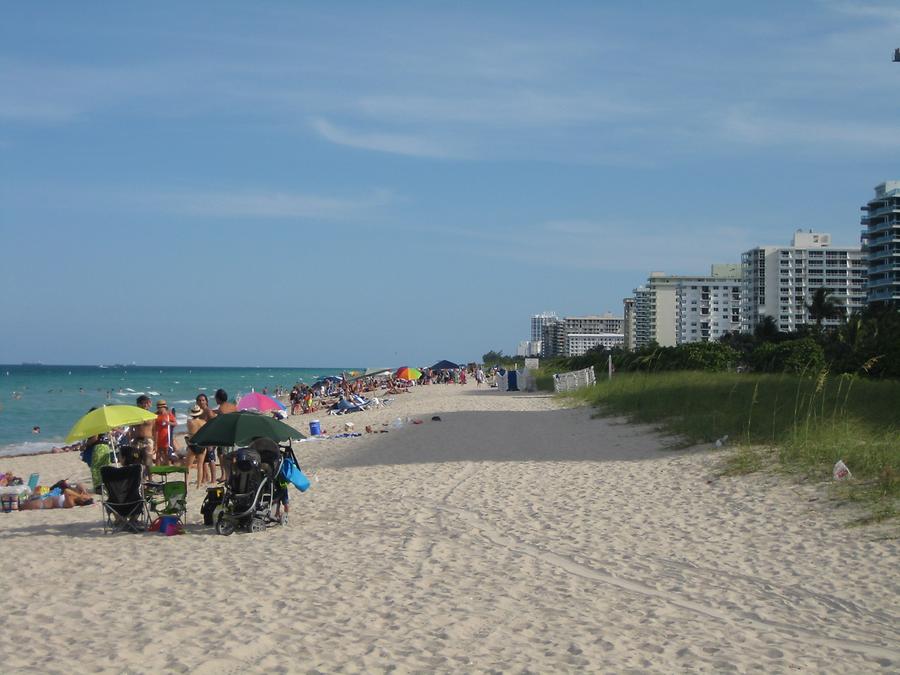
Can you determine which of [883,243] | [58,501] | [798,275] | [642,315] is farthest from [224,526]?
[642,315]

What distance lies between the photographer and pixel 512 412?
1078 inches

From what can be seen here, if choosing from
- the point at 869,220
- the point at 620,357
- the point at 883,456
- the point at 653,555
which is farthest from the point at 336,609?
the point at 869,220

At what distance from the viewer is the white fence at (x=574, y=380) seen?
3602cm

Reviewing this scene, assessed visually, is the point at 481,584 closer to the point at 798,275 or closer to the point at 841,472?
the point at 841,472

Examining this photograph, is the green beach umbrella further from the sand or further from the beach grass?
the beach grass

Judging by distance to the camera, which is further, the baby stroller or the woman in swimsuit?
the woman in swimsuit

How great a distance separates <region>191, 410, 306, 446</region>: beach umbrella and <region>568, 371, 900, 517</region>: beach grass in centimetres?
575

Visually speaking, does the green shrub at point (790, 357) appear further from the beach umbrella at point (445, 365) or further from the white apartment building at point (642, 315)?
the white apartment building at point (642, 315)

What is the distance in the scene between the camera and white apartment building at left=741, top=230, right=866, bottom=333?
5069 inches

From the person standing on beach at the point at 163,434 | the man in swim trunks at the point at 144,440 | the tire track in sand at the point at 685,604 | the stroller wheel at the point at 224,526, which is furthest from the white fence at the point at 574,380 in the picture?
the stroller wheel at the point at 224,526

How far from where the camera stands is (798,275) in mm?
130750

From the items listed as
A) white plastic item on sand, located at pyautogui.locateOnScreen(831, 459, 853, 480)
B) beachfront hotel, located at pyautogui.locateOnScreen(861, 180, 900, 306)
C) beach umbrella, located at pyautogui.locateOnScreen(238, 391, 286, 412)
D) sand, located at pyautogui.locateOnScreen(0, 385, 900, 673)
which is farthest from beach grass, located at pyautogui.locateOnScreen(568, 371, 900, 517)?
beachfront hotel, located at pyautogui.locateOnScreen(861, 180, 900, 306)

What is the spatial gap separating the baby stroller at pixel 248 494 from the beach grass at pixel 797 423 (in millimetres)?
5826

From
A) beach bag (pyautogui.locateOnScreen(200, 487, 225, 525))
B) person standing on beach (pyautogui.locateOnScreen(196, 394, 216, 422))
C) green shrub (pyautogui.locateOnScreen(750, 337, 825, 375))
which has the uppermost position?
green shrub (pyautogui.locateOnScreen(750, 337, 825, 375))
